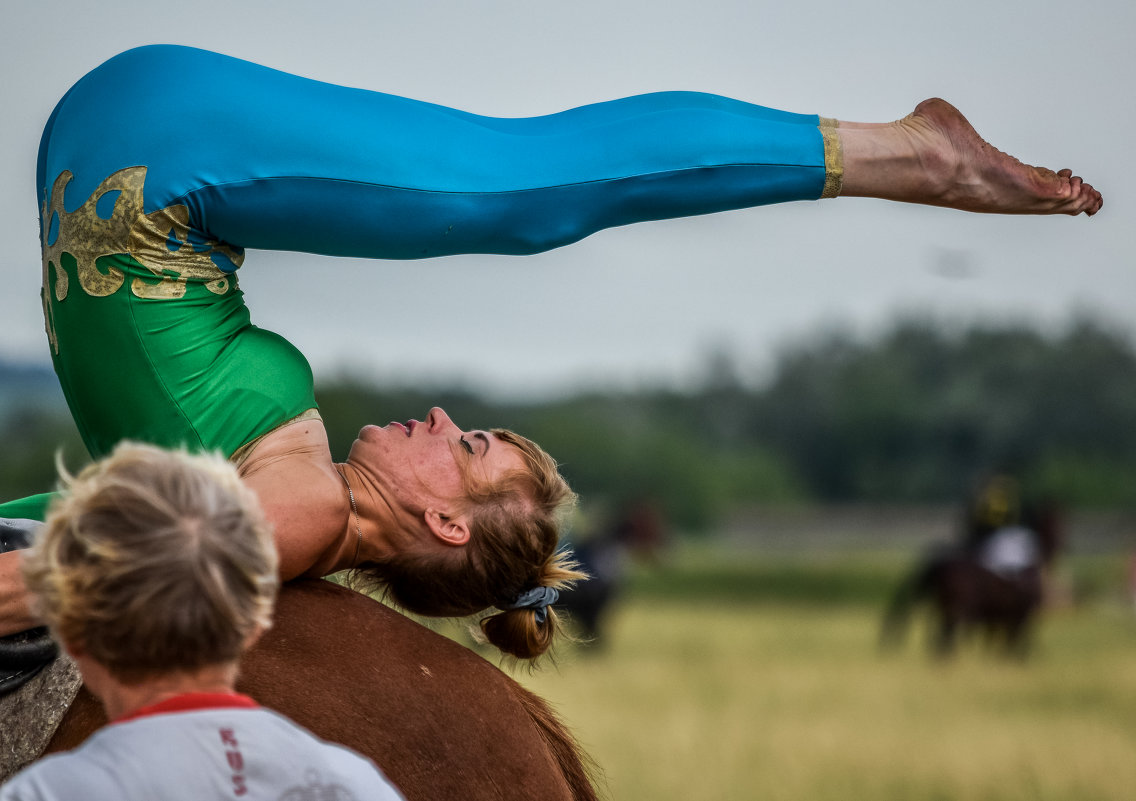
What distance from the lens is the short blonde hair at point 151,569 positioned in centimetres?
109

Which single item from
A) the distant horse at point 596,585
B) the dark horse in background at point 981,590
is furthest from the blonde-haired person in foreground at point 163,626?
the dark horse in background at point 981,590

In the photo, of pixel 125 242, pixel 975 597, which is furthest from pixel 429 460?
pixel 975 597

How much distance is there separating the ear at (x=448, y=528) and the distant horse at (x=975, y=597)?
432 inches

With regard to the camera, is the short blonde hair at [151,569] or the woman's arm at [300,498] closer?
the short blonde hair at [151,569]

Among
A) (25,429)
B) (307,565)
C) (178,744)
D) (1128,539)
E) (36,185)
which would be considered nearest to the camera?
(178,744)

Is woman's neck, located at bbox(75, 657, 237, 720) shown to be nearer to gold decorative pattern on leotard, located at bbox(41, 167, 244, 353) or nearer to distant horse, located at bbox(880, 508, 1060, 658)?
gold decorative pattern on leotard, located at bbox(41, 167, 244, 353)

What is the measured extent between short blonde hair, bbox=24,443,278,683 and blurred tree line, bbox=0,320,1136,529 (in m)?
19.0

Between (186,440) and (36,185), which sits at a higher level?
(36,185)

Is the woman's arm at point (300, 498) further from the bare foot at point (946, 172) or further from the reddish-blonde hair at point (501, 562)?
the bare foot at point (946, 172)

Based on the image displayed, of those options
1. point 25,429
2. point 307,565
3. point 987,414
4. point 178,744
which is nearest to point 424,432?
point 307,565

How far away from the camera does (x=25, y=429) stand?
9.98m

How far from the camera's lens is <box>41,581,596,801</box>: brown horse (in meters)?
1.81

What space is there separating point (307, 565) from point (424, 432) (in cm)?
42

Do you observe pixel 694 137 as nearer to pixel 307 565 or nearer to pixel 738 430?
pixel 307 565
